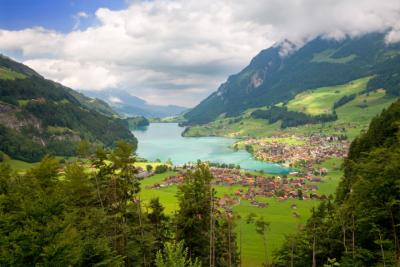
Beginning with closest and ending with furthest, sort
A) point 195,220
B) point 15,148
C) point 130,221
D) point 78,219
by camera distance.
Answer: point 78,219 → point 195,220 → point 130,221 → point 15,148

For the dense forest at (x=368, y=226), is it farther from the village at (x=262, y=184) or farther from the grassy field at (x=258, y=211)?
the village at (x=262, y=184)

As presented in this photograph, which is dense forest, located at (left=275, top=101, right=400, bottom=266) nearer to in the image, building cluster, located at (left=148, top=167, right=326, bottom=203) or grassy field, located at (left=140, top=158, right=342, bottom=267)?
grassy field, located at (left=140, top=158, right=342, bottom=267)

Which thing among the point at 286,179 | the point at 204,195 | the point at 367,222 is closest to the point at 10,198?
the point at 204,195

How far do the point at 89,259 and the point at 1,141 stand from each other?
19290 centimetres

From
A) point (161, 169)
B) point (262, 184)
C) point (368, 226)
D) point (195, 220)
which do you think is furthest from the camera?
point (161, 169)

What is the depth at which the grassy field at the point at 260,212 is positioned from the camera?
276 ft

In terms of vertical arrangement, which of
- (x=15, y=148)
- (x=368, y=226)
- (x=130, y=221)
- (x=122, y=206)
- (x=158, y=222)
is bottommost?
(x=158, y=222)

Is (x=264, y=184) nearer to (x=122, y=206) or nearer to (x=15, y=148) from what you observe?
(x=15, y=148)

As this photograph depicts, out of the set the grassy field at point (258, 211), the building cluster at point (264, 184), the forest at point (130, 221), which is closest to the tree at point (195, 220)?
the forest at point (130, 221)

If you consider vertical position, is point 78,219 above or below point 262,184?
above

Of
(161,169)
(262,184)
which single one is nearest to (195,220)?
(262,184)

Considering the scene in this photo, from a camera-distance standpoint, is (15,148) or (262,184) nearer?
(262,184)

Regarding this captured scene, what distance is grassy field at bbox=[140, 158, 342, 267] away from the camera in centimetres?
8400

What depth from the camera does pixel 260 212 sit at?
12181 centimetres
